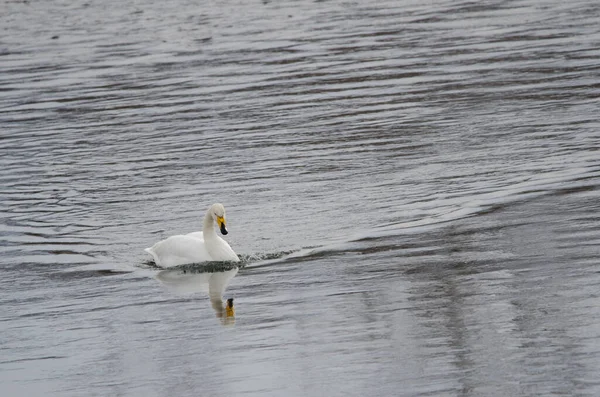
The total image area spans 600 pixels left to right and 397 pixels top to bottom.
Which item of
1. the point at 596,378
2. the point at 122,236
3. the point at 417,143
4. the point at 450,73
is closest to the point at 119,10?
the point at 450,73

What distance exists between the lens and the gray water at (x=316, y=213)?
9.99 metres

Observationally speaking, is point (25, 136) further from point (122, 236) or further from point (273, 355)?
point (273, 355)

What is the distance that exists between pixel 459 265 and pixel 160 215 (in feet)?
15.6

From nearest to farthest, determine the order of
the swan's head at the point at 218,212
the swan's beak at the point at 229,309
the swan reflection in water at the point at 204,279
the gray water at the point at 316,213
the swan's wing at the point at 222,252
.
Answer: the gray water at the point at 316,213, the swan's beak at the point at 229,309, the swan reflection in water at the point at 204,279, the swan's head at the point at 218,212, the swan's wing at the point at 222,252

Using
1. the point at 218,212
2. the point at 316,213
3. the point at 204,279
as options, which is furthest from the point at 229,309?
the point at 316,213

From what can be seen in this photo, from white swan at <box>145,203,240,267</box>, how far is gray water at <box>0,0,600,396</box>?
0.38 feet

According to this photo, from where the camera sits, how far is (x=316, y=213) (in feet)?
51.1

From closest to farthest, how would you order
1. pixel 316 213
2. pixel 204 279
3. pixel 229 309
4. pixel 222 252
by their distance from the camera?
pixel 229 309, pixel 204 279, pixel 222 252, pixel 316 213

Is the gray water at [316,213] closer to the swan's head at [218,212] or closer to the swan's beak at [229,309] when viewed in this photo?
the swan's beak at [229,309]

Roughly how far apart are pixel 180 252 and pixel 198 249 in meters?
0.18

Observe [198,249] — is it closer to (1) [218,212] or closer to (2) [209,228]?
(2) [209,228]

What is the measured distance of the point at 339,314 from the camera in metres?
11.1

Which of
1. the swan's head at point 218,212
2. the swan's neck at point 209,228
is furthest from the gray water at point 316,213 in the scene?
the swan's head at point 218,212

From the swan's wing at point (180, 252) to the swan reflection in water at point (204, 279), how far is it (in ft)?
0.27
